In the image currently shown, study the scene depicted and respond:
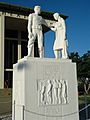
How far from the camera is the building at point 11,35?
24.3 m

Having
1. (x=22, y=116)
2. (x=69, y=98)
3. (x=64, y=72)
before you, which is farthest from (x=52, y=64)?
(x=22, y=116)

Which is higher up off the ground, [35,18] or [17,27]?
[17,27]

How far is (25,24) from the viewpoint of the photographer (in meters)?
27.5

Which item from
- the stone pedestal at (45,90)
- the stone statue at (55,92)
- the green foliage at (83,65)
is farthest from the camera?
the green foliage at (83,65)

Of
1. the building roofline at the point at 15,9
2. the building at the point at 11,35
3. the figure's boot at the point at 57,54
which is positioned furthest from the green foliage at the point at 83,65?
the figure's boot at the point at 57,54

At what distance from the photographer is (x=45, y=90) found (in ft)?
35.4

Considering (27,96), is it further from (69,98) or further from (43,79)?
(69,98)

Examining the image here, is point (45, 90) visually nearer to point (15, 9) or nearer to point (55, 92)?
point (55, 92)

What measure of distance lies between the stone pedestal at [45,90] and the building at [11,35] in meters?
13.1

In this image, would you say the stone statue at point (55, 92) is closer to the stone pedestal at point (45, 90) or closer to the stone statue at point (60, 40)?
the stone pedestal at point (45, 90)

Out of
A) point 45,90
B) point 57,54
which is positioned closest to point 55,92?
point 45,90

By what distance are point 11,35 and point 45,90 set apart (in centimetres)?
1937

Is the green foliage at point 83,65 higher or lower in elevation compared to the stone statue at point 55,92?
higher

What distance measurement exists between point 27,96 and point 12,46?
19.2 metres
